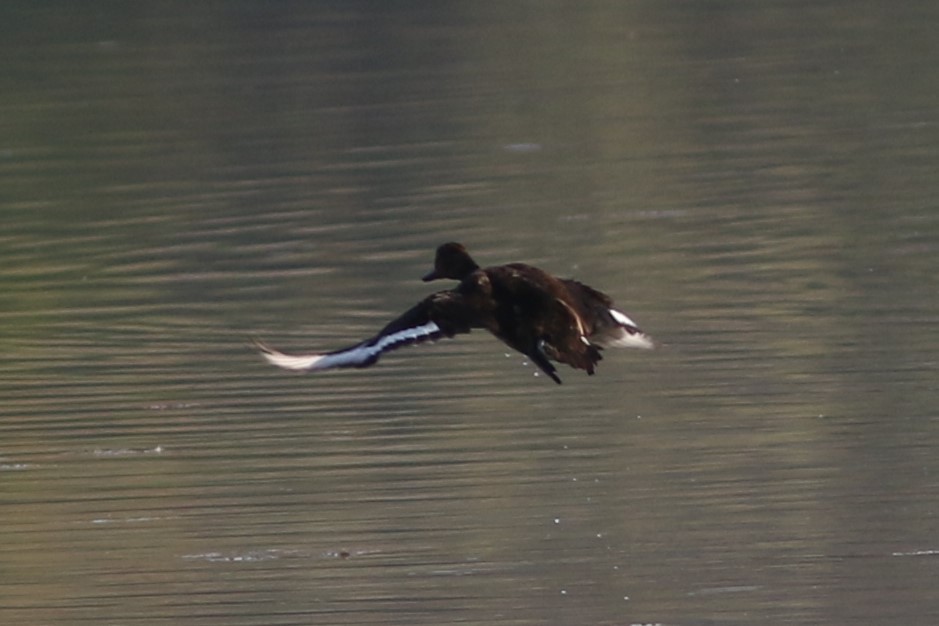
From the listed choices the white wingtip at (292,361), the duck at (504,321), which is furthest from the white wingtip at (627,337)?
the white wingtip at (292,361)

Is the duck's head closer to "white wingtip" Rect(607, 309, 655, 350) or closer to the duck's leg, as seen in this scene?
"white wingtip" Rect(607, 309, 655, 350)

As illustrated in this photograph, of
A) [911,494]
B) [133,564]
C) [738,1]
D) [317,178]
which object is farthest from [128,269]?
[738,1]

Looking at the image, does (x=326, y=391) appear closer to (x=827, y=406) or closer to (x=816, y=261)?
(x=827, y=406)

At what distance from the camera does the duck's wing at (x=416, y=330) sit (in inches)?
248

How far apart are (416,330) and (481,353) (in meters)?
2.92

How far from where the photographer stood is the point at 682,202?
475 inches

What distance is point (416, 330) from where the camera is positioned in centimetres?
641

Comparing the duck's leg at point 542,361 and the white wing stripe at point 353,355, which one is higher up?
the white wing stripe at point 353,355

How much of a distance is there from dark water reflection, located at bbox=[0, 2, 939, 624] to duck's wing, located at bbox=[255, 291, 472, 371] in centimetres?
76

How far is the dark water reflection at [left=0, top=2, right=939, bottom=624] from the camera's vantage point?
6.74 meters

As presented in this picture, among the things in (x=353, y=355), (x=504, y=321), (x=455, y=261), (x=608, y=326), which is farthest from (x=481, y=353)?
(x=353, y=355)

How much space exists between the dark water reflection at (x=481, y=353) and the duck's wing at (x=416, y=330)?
757mm

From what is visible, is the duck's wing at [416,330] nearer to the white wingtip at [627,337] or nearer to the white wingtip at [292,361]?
the white wingtip at [292,361]

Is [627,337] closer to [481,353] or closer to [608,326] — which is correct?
[608,326]
